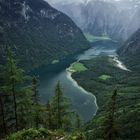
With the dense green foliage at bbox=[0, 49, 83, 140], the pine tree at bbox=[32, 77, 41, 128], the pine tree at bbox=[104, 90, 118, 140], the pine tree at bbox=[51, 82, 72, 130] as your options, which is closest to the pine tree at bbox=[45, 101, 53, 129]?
the dense green foliage at bbox=[0, 49, 83, 140]

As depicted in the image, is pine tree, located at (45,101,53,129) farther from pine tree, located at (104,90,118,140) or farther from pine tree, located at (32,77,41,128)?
pine tree, located at (104,90,118,140)

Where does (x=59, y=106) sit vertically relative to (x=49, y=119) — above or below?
above

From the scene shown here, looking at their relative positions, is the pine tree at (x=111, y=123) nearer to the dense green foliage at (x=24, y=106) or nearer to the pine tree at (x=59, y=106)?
the dense green foliage at (x=24, y=106)

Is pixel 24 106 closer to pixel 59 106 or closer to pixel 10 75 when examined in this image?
pixel 59 106

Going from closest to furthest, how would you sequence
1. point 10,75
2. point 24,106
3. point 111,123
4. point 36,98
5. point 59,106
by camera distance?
point 111,123 → point 10,75 → point 24,106 → point 36,98 → point 59,106

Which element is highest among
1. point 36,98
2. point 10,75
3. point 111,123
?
point 10,75

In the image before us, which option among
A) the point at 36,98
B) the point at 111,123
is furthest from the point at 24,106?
the point at 111,123

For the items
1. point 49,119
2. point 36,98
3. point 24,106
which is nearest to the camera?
point 24,106

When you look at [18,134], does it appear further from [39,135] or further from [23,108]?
[23,108]

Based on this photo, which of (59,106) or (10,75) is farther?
(59,106)

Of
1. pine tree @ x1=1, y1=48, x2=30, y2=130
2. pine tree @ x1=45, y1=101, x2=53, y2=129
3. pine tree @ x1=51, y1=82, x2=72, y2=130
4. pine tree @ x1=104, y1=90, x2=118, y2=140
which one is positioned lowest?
pine tree @ x1=45, y1=101, x2=53, y2=129

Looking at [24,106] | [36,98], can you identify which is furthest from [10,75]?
[36,98]
